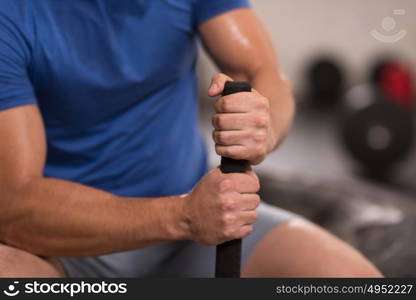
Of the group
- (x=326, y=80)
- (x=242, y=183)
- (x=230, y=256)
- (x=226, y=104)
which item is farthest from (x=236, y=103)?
(x=326, y=80)

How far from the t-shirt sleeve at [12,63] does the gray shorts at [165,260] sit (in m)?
0.35

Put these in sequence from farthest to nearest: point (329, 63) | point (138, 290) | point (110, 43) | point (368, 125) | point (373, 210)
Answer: point (329, 63) < point (368, 125) < point (373, 210) < point (110, 43) < point (138, 290)

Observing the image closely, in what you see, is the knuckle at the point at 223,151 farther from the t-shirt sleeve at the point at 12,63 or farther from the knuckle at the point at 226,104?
the t-shirt sleeve at the point at 12,63

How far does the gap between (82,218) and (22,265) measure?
0.48 feet

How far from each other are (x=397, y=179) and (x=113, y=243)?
7.22ft

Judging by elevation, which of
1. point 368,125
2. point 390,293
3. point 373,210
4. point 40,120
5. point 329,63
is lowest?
point 390,293

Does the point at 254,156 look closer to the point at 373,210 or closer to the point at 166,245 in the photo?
the point at 166,245

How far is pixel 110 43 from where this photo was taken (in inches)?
44.7

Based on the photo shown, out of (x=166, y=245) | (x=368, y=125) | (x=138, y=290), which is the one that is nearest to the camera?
(x=138, y=290)

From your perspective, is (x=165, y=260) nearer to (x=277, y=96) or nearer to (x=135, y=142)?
(x=135, y=142)

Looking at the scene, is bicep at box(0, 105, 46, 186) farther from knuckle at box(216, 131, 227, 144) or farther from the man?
knuckle at box(216, 131, 227, 144)

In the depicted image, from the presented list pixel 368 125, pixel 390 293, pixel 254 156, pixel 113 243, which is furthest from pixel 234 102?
pixel 368 125

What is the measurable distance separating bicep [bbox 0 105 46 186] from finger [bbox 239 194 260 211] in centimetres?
38

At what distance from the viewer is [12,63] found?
40.6 inches
